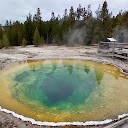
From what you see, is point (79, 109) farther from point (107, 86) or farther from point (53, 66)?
point (53, 66)

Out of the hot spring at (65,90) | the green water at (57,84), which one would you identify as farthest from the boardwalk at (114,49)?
the green water at (57,84)

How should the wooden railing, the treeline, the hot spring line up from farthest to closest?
1. the treeline
2. the wooden railing
3. the hot spring

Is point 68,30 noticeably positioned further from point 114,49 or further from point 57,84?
point 57,84

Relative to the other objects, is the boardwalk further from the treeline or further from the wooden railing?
the treeline

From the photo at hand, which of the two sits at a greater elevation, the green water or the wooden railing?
the wooden railing

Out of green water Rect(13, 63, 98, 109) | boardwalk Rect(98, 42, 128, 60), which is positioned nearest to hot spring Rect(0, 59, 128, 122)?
green water Rect(13, 63, 98, 109)

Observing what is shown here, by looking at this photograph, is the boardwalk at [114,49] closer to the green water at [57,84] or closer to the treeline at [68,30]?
the green water at [57,84]

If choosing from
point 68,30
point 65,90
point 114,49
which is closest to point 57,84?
point 65,90

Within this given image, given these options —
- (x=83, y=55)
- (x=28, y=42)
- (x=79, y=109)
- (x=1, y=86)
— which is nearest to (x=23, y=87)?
(x=1, y=86)

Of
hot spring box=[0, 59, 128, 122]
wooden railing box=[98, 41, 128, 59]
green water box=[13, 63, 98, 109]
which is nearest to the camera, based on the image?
hot spring box=[0, 59, 128, 122]

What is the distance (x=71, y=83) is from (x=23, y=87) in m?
3.05

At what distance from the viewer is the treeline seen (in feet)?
101

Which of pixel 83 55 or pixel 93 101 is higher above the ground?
pixel 83 55

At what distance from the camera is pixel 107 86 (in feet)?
45.6
